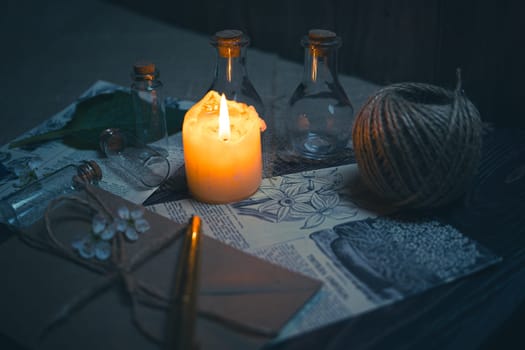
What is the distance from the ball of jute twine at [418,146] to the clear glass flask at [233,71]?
7.2 inches

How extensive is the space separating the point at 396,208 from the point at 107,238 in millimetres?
325

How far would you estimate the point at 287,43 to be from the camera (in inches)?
44.3

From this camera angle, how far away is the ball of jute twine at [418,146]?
21.8 inches

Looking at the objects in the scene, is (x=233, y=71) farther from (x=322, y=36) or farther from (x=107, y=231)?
(x=107, y=231)

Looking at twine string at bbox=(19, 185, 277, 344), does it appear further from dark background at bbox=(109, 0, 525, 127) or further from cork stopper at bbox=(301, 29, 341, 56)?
dark background at bbox=(109, 0, 525, 127)

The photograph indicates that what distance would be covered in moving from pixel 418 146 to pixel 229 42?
261 mm

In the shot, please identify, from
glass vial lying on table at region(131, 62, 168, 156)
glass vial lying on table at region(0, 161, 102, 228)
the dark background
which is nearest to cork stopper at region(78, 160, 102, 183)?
glass vial lying on table at region(0, 161, 102, 228)

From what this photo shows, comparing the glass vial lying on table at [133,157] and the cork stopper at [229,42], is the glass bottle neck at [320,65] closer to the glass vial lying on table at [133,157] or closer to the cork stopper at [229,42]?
the cork stopper at [229,42]

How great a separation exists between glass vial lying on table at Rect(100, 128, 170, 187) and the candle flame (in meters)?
0.14

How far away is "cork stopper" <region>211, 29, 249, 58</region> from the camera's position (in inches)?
25.7

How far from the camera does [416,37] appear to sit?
0.91 meters

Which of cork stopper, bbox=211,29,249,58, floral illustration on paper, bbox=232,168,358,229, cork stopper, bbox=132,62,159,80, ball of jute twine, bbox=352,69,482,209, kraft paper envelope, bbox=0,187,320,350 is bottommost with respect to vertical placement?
kraft paper envelope, bbox=0,187,320,350

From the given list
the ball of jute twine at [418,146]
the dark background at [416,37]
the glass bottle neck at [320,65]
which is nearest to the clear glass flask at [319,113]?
the glass bottle neck at [320,65]

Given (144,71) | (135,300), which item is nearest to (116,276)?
(135,300)
